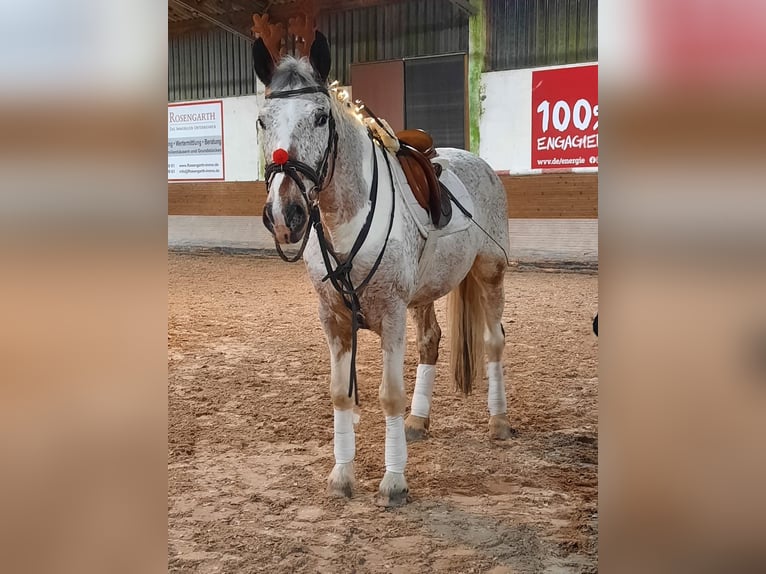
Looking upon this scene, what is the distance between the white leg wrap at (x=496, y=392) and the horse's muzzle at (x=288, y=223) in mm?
1529

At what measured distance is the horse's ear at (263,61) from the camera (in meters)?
2.06

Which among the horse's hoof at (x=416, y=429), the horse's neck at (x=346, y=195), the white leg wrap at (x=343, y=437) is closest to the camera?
the horse's neck at (x=346, y=195)

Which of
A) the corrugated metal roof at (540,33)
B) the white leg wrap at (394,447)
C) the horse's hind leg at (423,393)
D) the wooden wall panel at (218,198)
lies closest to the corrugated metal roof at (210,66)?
the wooden wall panel at (218,198)

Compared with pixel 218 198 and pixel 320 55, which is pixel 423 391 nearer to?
pixel 320 55

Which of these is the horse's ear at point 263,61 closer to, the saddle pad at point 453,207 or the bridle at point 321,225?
the bridle at point 321,225

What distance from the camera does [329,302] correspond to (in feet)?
7.80

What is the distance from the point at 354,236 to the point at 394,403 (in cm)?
66

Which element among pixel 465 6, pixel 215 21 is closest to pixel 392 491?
pixel 465 6

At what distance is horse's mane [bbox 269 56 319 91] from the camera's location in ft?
6.61

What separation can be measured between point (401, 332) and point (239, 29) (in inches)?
385

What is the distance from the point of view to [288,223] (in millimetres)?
1929

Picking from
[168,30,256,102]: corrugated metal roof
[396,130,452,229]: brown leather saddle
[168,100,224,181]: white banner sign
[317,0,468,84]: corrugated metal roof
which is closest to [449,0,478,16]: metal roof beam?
[317,0,468,84]: corrugated metal roof

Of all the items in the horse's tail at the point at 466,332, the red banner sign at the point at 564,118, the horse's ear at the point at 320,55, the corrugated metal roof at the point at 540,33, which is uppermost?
the corrugated metal roof at the point at 540,33
